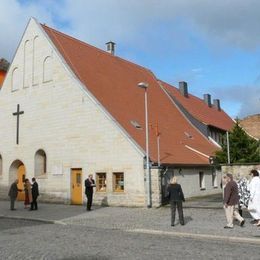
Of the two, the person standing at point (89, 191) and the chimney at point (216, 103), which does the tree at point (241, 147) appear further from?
the chimney at point (216, 103)

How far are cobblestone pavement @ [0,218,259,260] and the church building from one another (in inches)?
332

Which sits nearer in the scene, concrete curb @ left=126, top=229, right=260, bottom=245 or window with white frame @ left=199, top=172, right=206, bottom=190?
concrete curb @ left=126, top=229, right=260, bottom=245

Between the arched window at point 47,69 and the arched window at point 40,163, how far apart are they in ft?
14.2

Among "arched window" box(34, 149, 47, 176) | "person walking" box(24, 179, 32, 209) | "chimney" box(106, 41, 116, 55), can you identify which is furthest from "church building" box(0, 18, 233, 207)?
"chimney" box(106, 41, 116, 55)

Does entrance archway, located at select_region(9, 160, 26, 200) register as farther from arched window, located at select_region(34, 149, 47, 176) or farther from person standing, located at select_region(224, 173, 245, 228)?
person standing, located at select_region(224, 173, 245, 228)

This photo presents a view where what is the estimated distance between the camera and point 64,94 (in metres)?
26.0

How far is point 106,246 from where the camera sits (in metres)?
11.1

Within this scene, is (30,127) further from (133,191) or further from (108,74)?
(133,191)

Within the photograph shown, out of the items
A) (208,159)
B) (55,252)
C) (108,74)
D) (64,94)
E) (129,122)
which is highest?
(108,74)

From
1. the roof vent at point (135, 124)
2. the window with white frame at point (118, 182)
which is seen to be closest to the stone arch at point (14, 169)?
the window with white frame at point (118, 182)

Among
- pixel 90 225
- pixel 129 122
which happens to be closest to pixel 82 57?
pixel 129 122

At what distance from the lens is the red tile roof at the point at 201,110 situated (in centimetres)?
3825

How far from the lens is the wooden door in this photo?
24641 mm

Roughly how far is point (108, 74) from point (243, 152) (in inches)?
398
